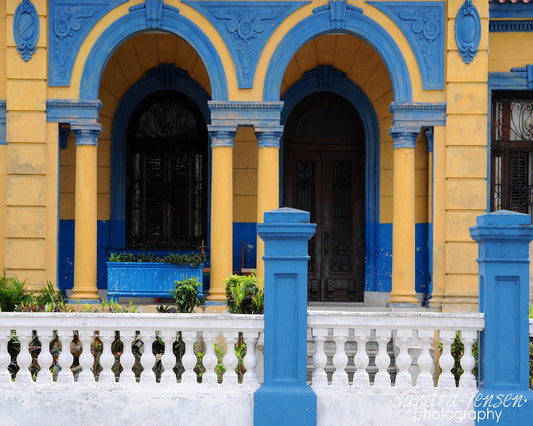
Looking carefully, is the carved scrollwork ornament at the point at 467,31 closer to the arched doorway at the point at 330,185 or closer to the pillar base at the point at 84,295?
the arched doorway at the point at 330,185

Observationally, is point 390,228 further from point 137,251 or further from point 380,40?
point 137,251

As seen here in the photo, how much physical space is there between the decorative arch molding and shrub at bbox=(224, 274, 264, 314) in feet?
13.2

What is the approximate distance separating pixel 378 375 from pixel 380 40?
6476 millimetres

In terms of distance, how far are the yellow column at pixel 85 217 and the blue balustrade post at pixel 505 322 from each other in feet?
21.9

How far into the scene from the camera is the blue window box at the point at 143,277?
11375 mm

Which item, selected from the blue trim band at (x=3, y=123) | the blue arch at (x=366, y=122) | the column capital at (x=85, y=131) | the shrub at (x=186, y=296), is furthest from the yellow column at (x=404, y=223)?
the blue trim band at (x=3, y=123)

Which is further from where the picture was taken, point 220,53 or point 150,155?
point 150,155

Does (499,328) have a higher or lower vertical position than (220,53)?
lower

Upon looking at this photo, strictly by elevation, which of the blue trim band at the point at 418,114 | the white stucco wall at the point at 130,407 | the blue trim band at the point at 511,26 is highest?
the blue trim band at the point at 511,26

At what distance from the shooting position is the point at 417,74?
449 inches

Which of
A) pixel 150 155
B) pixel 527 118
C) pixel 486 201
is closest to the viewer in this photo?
pixel 486 201

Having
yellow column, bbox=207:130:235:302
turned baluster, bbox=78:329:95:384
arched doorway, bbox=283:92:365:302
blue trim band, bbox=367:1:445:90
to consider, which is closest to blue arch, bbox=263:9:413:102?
blue trim band, bbox=367:1:445:90

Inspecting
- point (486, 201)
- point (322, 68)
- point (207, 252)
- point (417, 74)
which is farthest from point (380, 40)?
point (207, 252)

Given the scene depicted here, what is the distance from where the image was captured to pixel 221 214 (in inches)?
447
